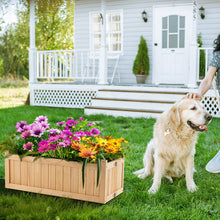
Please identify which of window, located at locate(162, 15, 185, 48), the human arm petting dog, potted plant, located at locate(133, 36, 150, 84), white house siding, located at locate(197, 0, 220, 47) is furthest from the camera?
potted plant, located at locate(133, 36, 150, 84)

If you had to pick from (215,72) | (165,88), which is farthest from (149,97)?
(215,72)

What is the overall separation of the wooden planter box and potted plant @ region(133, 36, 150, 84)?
23.3 ft

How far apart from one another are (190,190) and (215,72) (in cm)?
120

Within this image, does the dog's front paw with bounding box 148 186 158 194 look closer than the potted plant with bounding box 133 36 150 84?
Yes

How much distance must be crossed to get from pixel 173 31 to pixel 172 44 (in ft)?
1.24

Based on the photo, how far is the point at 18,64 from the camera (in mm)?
21359

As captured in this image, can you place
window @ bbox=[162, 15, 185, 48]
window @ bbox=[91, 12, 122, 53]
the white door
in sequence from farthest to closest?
window @ bbox=[91, 12, 122, 53], window @ bbox=[162, 15, 185, 48], the white door

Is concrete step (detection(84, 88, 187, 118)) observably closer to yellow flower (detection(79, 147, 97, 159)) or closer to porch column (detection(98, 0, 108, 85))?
porch column (detection(98, 0, 108, 85))

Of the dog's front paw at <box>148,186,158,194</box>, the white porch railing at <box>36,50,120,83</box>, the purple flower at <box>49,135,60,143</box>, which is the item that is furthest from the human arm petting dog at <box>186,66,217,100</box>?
the white porch railing at <box>36,50,120,83</box>

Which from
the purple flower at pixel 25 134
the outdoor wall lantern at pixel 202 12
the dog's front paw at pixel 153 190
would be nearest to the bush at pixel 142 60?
the outdoor wall lantern at pixel 202 12

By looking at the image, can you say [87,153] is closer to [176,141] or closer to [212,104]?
[176,141]

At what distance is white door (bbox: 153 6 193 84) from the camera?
369 inches

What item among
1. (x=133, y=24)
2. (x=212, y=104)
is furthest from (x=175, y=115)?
(x=133, y=24)

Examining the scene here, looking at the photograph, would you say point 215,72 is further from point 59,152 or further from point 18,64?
point 18,64
